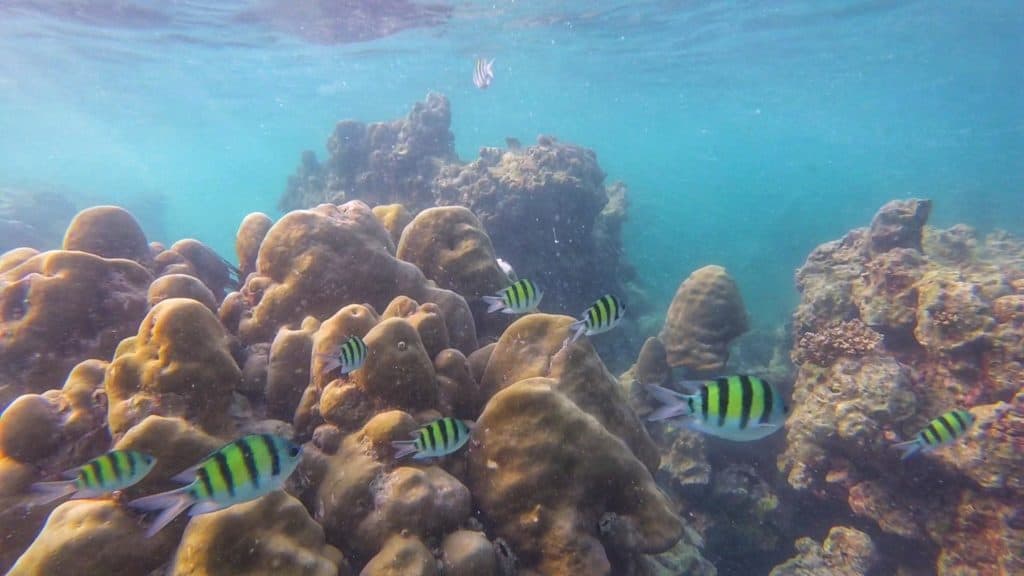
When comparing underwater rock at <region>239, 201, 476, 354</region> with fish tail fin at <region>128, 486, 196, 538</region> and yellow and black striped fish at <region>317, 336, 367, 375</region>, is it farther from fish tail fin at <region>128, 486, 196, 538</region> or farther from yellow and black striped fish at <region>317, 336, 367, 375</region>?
fish tail fin at <region>128, 486, 196, 538</region>

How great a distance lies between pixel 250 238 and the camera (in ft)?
18.6

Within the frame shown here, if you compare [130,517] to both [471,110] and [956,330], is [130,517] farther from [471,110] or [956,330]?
[471,110]

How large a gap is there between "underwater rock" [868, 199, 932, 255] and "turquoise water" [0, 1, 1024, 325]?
39.3 ft

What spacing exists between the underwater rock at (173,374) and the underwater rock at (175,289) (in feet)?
2.84

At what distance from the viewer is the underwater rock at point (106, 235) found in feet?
17.4

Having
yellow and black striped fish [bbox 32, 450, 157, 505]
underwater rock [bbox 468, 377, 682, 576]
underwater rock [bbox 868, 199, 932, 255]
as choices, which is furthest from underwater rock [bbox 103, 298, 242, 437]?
underwater rock [bbox 868, 199, 932, 255]

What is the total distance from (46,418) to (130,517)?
120 centimetres

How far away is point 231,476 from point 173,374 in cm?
170

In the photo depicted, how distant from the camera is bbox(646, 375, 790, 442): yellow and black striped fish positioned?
2332 millimetres

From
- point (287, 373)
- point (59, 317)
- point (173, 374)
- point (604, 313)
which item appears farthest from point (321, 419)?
point (59, 317)

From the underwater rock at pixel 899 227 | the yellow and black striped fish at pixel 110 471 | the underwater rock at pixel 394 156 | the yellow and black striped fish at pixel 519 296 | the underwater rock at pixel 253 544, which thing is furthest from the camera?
the underwater rock at pixel 394 156

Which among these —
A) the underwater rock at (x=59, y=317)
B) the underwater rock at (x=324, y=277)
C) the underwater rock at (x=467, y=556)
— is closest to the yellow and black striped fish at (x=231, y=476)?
the underwater rock at (x=467, y=556)

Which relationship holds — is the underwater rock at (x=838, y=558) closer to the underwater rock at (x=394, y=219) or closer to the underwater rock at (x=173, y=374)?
the underwater rock at (x=394, y=219)

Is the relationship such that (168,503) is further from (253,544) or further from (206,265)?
(206,265)
